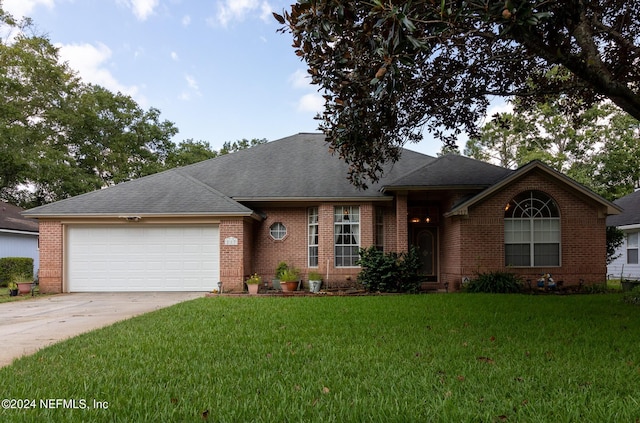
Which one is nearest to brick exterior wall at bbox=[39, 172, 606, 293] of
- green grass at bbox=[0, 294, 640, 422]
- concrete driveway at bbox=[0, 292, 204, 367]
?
concrete driveway at bbox=[0, 292, 204, 367]

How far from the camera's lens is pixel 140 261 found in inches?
560

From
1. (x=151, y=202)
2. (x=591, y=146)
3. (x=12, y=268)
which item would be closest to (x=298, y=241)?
(x=151, y=202)

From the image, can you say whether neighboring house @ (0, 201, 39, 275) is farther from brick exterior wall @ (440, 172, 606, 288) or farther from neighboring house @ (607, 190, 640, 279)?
neighboring house @ (607, 190, 640, 279)

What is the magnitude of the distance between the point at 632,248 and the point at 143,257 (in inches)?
826

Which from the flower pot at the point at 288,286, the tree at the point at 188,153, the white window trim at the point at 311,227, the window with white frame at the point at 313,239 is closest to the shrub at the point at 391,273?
the white window trim at the point at 311,227

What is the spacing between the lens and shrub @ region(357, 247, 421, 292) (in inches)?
512

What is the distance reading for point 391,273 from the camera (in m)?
12.9

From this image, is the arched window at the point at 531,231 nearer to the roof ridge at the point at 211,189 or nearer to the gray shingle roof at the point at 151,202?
the gray shingle roof at the point at 151,202

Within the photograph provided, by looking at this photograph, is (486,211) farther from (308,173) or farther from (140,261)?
(140,261)

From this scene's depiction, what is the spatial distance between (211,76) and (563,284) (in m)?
15.8

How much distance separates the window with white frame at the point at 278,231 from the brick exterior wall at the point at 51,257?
6.97m

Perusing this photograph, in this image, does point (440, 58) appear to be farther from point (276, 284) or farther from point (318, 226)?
point (276, 284)

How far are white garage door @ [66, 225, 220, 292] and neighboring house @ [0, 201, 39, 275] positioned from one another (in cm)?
858

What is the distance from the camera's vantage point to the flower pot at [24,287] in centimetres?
1401
